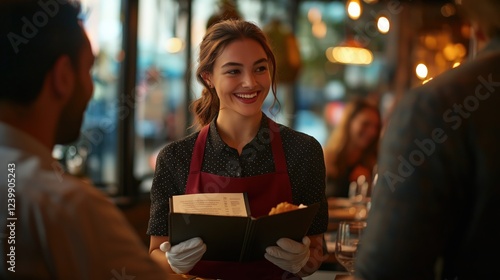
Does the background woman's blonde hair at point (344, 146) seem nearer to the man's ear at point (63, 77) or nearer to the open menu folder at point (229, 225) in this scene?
the open menu folder at point (229, 225)

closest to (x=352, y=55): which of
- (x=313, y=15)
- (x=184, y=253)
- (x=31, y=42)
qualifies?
(x=313, y=15)

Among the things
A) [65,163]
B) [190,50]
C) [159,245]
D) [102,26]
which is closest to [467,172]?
[159,245]

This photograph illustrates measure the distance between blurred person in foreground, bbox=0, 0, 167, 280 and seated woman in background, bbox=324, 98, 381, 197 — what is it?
4815 mm

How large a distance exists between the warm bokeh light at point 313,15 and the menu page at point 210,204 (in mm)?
9352

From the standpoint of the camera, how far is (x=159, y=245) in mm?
2742

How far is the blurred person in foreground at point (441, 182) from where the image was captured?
4.80 ft

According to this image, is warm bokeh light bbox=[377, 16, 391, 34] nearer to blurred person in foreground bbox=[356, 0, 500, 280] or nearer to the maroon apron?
the maroon apron

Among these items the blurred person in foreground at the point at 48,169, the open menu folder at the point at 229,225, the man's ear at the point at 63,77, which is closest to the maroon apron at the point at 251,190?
the open menu folder at the point at 229,225

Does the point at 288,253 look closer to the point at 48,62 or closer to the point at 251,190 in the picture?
the point at 251,190

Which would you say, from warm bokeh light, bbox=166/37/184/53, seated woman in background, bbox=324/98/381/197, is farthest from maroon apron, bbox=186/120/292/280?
warm bokeh light, bbox=166/37/184/53

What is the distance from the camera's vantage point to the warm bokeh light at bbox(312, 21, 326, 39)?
38.5 feet

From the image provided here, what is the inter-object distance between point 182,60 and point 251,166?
16.4ft

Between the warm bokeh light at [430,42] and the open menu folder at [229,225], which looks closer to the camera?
the open menu folder at [229,225]

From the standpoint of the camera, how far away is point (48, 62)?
1592 millimetres
